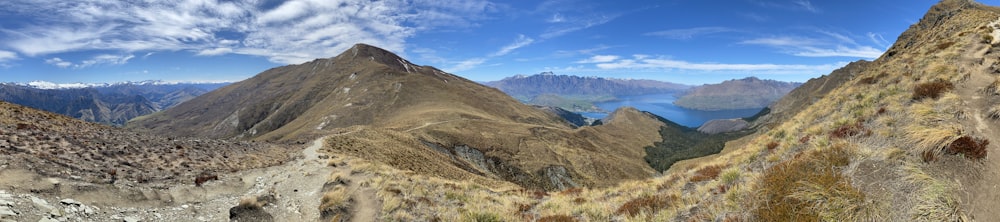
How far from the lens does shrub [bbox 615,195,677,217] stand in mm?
12019

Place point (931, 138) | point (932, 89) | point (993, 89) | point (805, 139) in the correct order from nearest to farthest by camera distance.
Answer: point (931, 138) → point (993, 89) → point (932, 89) → point (805, 139)

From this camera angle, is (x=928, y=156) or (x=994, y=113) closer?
(x=928, y=156)

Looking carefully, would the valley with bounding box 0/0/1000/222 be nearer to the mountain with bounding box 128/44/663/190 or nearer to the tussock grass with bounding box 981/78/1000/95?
the tussock grass with bounding box 981/78/1000/95

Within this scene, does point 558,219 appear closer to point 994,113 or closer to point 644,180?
point 644,180

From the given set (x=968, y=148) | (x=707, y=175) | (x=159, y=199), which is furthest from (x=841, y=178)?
(x=159, y=199)

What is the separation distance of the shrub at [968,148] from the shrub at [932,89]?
311 inches

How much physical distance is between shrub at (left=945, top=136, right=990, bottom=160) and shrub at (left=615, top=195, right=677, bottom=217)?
6482mm

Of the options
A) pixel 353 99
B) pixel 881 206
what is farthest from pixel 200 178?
pixel 353 99

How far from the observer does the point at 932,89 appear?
Result: 14.6 meters

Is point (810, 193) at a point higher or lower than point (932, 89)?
lower

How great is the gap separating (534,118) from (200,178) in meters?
167

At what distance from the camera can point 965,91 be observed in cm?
1332

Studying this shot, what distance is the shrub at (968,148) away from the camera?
816 centimetres

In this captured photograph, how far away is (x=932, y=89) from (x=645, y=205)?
43.8 feet
